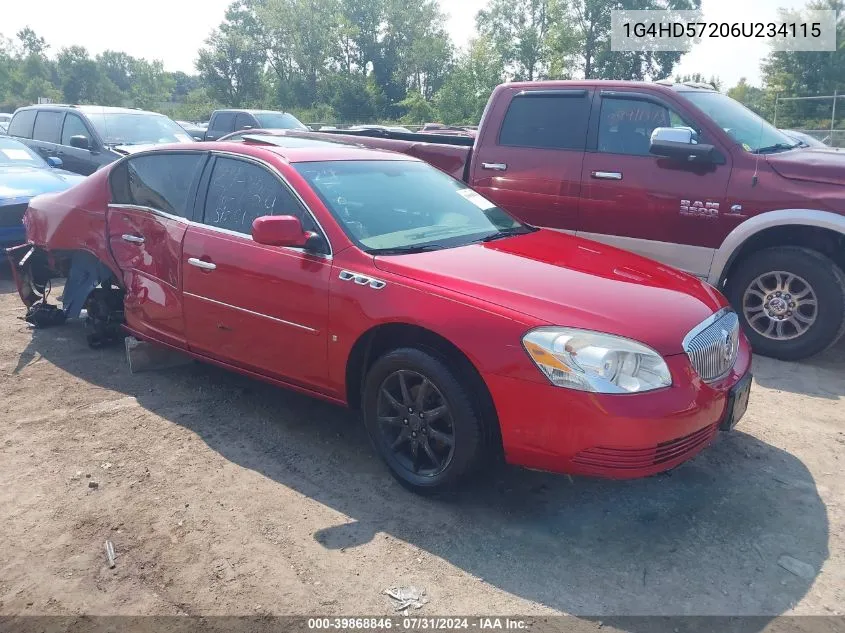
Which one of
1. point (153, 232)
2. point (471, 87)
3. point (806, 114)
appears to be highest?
point (471, 87)

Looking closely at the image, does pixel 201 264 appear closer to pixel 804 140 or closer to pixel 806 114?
pixel 804 140

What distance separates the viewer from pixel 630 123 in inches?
237

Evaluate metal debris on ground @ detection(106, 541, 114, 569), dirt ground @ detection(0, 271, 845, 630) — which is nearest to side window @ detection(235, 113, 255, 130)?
dirt ground @ detection(0, 271, 845, 630)

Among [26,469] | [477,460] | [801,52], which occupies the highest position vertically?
[801,52]

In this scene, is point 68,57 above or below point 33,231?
above

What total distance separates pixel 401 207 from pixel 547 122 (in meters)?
2.83

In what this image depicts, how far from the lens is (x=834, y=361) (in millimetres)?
5555

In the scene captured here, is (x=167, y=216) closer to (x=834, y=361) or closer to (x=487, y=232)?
(x=487, y=232)

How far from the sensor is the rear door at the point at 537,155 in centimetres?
619

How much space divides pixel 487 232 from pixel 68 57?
225 feet

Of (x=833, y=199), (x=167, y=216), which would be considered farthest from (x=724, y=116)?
(x=167, y=216)

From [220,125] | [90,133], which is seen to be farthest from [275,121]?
[90,133]

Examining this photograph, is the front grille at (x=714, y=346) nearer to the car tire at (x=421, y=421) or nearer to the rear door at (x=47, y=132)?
the car tire at (x=421, y=421)

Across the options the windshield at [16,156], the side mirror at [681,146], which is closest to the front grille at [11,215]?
the windshield at [16,156]
